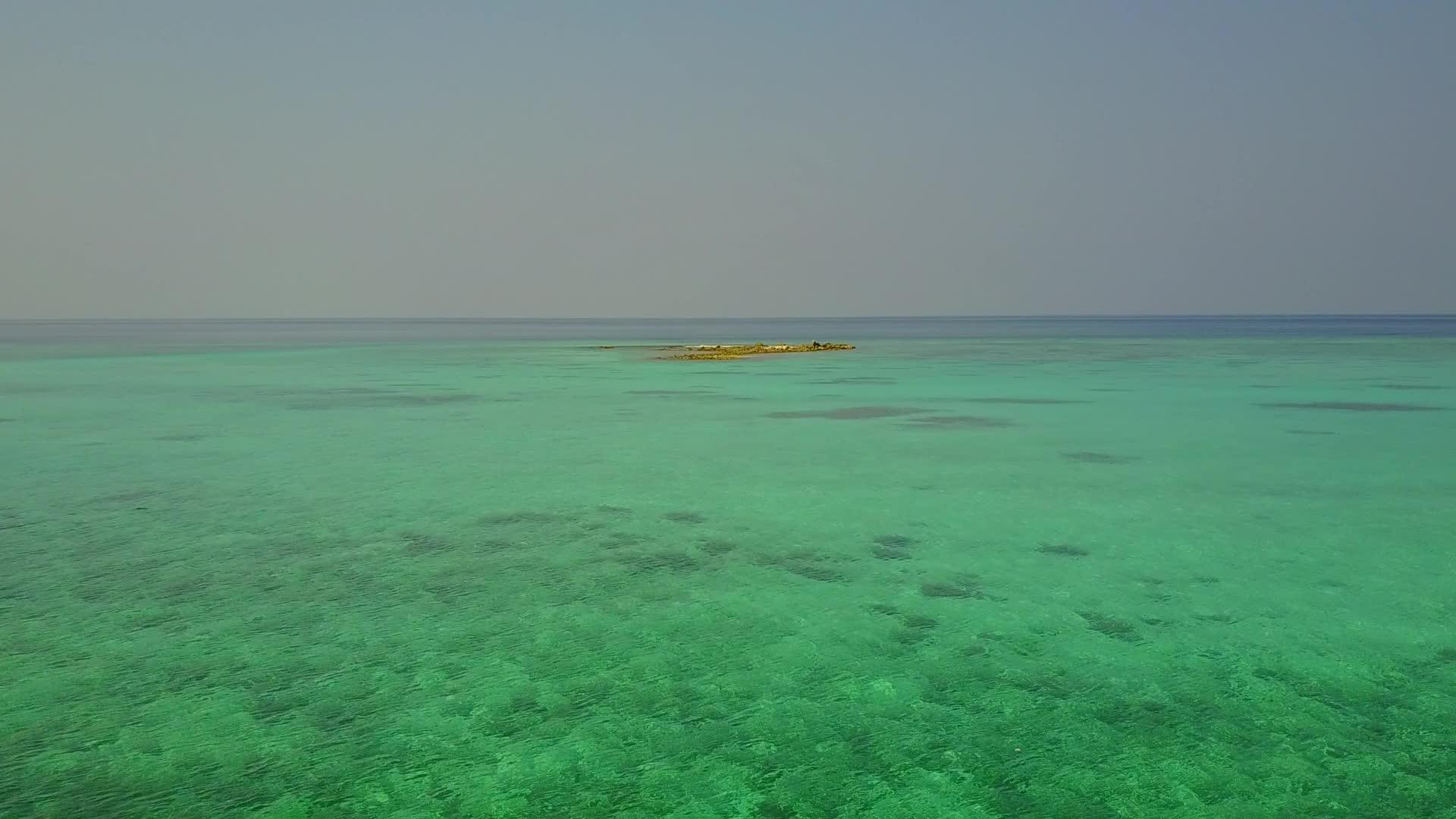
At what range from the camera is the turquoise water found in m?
4.48

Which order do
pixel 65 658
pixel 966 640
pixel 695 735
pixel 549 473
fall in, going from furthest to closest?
1. pixel 549 473
2. pixel 966 640
3. pixel 65 658
4. pixel 695 735

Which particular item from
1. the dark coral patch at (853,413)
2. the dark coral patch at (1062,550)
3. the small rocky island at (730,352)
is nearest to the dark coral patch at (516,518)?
the dark coral patch at (1062,550)

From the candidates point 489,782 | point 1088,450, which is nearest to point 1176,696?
point 489,782

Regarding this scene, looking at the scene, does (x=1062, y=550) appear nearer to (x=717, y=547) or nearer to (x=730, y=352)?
(x=717, y=547)

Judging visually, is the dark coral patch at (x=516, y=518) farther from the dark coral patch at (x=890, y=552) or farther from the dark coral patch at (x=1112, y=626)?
the dark coral patch at (x=1112, y=626)

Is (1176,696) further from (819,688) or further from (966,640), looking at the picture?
(819,688)

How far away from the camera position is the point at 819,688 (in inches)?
219

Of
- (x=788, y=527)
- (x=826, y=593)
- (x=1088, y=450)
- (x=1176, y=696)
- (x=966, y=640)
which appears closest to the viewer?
(x=1176, y=696)

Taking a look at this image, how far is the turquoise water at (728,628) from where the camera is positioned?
4.48 meters

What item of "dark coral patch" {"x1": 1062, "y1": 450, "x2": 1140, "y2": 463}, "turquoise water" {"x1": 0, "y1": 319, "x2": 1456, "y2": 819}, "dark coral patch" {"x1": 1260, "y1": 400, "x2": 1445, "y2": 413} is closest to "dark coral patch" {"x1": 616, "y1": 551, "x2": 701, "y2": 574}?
"turquoise water" {"x1": 0, "y1": 319, "x2": 1456, "y2": 819}

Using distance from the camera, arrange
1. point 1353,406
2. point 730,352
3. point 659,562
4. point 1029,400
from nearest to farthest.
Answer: point 659,562, point 1353,406, point 1029,400, point 730,352

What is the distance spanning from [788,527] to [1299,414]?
15.3m

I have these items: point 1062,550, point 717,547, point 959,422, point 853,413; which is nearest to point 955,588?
point 1062,550

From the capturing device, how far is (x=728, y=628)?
6.68 metres
